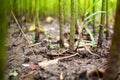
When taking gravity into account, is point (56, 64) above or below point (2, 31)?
below

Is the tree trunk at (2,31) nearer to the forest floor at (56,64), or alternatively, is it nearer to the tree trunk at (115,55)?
the tree trunk at (115,55)

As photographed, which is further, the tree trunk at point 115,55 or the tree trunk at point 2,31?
the tree trunk at point 115,55

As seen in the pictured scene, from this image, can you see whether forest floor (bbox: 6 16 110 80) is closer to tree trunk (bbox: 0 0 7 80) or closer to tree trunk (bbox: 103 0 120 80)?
tree trunk (bbox: 103 0 120 80)

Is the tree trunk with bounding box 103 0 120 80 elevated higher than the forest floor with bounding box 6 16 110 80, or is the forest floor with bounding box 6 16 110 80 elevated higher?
the tree trunk with bounding box 103 0 120 80

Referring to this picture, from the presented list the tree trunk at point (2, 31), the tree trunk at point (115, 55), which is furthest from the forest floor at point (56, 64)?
the tree trunk at point (2, 31)

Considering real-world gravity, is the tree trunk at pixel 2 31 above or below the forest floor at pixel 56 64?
above

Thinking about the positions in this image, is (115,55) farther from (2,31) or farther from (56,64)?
(56,64)

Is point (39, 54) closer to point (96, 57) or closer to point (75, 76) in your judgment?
point (96, 57)

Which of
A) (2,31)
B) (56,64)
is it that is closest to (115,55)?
(2,31)

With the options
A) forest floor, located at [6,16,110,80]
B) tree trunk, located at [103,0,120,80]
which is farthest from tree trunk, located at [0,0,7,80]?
forest floor, located at [6,16,110,80]

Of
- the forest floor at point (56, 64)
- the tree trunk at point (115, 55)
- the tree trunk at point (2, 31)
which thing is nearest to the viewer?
the tree trunk at point (2, 31)

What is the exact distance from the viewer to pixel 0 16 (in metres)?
0.97

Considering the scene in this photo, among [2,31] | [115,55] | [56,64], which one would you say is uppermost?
[2,31]

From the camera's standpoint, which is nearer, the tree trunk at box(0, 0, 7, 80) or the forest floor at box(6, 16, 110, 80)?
the tree trunk at box(0, 0, 7, 80)
